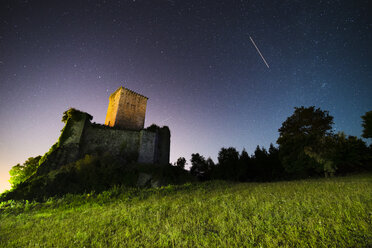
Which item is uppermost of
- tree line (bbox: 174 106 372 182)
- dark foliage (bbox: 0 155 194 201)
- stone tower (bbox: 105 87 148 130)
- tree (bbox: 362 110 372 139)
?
stone tower (bbox: 105 87 148 130)

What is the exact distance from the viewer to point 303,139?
2117cm

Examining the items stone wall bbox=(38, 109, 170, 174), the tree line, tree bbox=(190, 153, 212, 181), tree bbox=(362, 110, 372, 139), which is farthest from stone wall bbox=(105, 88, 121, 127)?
tree bbox=(362, 110, 372, 139)

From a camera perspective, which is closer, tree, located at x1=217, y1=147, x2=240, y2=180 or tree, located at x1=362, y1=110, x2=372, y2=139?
tree, located at x1=362, y1=110, x2=372, y2=139

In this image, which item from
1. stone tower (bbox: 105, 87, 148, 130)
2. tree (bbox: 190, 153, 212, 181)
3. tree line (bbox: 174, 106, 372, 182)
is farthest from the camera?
tree (bbox: 190, 153, 212, 181)

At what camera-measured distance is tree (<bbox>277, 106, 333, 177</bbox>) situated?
64.3ft

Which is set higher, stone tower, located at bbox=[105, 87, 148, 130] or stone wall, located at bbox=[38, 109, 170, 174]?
stone tower, located at bbox=[105, 87, 148, 130]

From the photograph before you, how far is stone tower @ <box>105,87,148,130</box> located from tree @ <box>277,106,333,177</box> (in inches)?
1122

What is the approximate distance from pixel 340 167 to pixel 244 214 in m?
32.3

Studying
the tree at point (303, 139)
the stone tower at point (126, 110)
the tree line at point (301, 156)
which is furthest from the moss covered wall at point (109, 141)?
the tree at point (303, 139)

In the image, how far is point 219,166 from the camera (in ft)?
145

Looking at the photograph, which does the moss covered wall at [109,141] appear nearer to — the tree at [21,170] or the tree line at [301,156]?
the tree at [21,170]

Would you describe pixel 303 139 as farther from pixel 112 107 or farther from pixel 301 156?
pixel 112 107

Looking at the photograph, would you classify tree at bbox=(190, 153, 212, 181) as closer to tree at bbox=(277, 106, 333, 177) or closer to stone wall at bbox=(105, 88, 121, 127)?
tree at bbox=(277, 106, 333, 177)

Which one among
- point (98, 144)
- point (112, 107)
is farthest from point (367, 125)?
point (112, 107)
